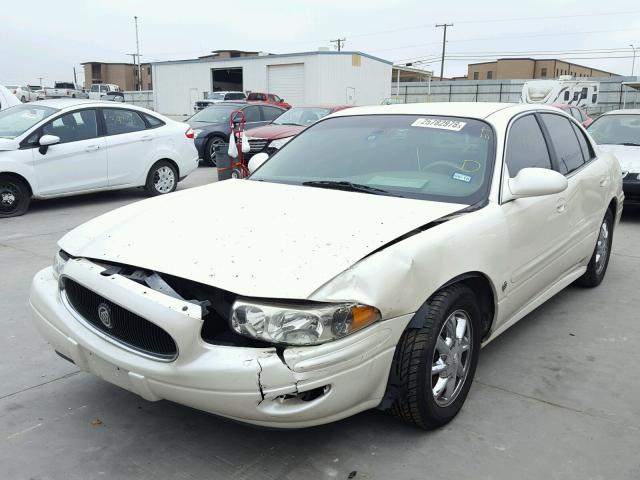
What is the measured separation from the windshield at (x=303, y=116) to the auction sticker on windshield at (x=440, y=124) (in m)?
9.25

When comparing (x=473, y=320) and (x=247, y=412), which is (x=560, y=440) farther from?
(x=247, y=412)

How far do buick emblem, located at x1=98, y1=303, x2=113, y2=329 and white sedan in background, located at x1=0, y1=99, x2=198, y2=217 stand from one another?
20.1 ft

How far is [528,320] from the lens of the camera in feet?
14.9

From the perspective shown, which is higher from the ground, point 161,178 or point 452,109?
point 452,109

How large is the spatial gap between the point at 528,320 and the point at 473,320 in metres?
1.63

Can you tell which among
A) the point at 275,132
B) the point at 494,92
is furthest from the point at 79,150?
the point at 494,92

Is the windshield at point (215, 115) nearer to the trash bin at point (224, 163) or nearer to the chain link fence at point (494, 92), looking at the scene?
the trash bin at point (224, 163)

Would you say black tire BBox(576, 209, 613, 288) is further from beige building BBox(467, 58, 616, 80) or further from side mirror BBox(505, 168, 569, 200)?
beige building BBox(467, 58, 616, 80)

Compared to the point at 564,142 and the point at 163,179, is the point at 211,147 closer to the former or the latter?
the point at 163,179

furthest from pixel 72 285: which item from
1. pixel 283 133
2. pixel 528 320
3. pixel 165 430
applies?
pixel 283 133

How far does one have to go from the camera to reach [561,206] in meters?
4.06

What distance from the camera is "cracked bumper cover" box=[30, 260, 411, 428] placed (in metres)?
2.34

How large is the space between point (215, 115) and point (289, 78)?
2111 cm

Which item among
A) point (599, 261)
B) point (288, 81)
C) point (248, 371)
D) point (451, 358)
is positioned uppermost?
point (288, 81)
